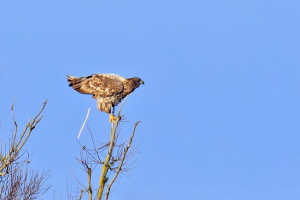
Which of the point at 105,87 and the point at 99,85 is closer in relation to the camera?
the point at 105,87

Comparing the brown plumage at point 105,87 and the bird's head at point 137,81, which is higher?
the bird's head at point 137,81

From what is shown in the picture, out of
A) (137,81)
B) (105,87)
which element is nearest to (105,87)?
(105,87)

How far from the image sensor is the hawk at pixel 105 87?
1702 cm

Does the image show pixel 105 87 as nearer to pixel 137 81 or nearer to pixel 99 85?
pixel 99 85

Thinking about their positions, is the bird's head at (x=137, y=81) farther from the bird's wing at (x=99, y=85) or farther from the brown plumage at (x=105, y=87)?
the bird's wing at (x=99, y=85)

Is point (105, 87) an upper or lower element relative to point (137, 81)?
lower

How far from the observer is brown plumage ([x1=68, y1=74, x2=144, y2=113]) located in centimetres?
1702

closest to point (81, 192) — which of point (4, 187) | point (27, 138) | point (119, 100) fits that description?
point (27, 138)

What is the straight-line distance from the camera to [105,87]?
17000 mm

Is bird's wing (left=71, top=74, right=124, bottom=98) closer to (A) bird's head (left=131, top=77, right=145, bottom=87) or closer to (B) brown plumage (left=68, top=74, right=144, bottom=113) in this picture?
(B) brown plumage (left=68, top=74, right=144, bottom=113)

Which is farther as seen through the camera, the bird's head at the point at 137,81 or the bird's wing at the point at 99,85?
the bird's head at the point at 137,81

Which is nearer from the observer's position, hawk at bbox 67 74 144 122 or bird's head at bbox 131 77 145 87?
hawk at bbox 67 74 144 122

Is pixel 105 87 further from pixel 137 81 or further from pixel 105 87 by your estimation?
pixel 137 81

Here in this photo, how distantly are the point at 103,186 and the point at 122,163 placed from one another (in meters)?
0.48
